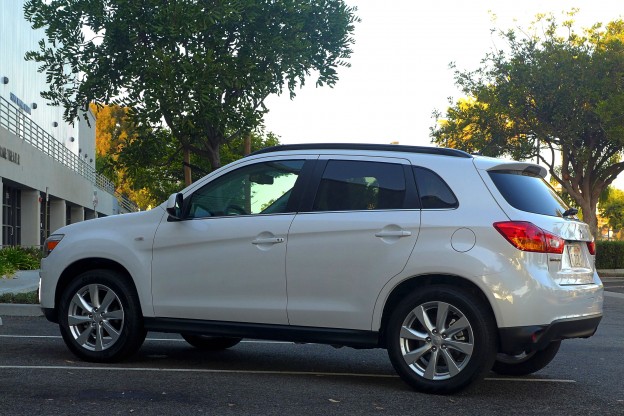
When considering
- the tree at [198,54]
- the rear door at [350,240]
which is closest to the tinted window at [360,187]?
the rear door at [350,240]

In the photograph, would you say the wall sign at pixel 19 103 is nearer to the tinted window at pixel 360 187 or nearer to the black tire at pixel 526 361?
the tinted window at pixel 360 187

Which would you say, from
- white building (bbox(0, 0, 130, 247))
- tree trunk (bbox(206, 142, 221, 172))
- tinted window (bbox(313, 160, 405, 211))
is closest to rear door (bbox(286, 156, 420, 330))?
tinted window (bbox(313, 160, 405, 211))

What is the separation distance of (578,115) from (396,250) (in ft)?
114

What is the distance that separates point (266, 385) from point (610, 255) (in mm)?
34749

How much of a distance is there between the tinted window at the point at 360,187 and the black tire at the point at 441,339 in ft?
2.65

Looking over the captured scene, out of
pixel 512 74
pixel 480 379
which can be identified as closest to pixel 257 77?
pixel 512 74

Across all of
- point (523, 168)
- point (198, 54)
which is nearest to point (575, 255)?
point (523, 168)

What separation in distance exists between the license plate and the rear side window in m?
0.27

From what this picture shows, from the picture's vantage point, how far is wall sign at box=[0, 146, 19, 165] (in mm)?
32406

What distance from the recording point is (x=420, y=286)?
684 cm

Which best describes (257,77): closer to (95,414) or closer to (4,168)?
(4,168)

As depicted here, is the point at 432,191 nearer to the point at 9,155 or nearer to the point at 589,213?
the point at 9,155

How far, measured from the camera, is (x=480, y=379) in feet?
21.5

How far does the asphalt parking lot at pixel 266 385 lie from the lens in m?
6.14
